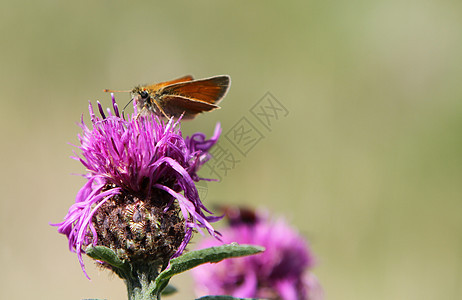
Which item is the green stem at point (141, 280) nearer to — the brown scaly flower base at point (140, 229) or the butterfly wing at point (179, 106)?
the brown scaly flower base at point (140, 229)

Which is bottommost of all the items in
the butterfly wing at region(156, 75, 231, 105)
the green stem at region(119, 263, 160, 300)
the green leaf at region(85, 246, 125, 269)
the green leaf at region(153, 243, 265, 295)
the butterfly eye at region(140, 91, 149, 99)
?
the green stem at region(119, 263, 160, 300)

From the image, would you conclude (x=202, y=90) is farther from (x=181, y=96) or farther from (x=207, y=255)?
(x=207, y=255)

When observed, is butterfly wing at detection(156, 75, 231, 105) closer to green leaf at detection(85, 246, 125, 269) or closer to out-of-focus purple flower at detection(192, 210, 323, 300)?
green leaf at detection(85, 246, 125, 269)

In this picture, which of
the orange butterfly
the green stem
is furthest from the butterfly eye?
the green stem

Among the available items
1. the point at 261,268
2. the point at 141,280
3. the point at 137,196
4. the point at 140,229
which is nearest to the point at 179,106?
the point at 137,196

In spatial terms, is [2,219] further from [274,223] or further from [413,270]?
[413,270]

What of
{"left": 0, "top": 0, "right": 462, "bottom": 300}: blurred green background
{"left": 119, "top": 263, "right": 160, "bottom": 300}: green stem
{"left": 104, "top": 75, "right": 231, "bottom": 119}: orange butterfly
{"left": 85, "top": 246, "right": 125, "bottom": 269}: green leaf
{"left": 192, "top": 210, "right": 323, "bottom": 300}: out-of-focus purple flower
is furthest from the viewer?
{"left": 0, "top": 0, "right": 462, "bottom": 300}: blurred green background
